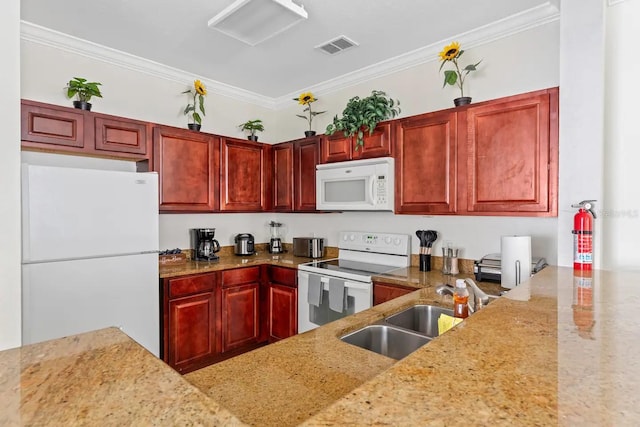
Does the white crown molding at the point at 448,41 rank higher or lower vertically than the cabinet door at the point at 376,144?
higher

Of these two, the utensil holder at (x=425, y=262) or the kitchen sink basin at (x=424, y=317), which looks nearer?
the kitchen sink basin at (x=424, y=317)

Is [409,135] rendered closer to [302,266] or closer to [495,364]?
[302,266]

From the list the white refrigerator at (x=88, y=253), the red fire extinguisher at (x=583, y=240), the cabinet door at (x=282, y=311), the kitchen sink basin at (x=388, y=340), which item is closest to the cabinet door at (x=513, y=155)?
the red fire extinguisher at (x=583, y=240)

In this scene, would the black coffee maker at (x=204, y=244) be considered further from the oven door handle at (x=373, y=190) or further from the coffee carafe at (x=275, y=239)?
the oven door handle at (x=373, y=190)

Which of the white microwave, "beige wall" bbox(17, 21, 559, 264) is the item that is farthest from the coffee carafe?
the white microwave

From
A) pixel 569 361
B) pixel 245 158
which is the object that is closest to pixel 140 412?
pixel 569 361

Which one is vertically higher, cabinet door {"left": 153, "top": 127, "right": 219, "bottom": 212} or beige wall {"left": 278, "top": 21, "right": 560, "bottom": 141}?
beige wall {"left": 278, "top": 21, "right": 560, "bottom": 141}

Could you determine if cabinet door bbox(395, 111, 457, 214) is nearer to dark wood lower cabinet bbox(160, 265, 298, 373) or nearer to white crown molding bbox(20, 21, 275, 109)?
dark wood lower cabinet bbox(160, 265, 298, 373)

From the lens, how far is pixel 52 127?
2371 millimetres

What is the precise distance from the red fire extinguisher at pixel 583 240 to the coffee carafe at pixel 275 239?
9.29 feet

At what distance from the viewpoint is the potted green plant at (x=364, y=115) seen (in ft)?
9.51

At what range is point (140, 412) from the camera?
1.78 feet

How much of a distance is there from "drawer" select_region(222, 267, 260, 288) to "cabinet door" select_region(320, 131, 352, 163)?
48.2 inches

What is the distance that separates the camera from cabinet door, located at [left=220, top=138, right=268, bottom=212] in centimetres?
335
